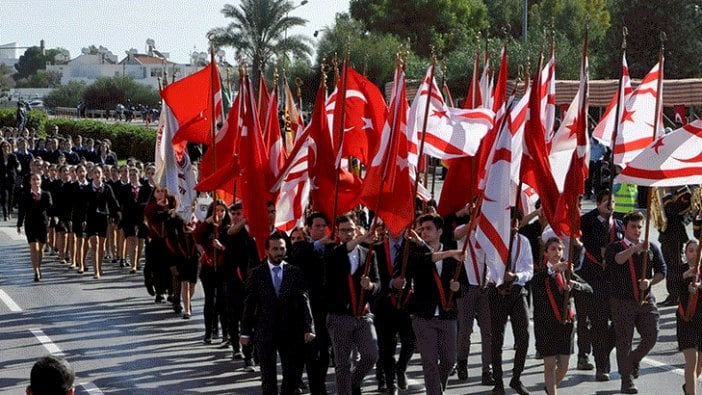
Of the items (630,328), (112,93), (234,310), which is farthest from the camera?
(112,93)

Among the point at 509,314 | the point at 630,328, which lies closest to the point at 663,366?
the point at 630,328

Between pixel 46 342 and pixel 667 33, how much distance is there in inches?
1650

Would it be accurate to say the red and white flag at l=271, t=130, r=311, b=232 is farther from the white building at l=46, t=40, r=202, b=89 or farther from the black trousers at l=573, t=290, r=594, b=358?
the white building at l=46, t=40, r=202, b=89

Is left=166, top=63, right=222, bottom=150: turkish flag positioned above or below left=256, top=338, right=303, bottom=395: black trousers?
above

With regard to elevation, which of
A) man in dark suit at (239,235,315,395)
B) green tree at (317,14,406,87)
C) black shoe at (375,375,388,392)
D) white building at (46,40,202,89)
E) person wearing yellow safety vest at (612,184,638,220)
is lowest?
black shoe at (375,375,388,392)

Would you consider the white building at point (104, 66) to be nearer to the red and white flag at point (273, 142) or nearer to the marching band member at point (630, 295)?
the red and white flag at point (273, 142)

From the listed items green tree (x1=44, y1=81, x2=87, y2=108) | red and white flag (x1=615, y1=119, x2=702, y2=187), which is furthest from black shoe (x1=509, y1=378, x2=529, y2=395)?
green tree (x1=44, y1=81, x2=87, y2=108)

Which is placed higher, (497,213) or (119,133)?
(119,133)

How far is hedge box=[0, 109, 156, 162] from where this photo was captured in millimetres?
45250

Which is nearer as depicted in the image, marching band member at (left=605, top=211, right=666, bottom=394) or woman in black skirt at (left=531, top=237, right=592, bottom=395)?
woman in black skirt at (left=531, top=237, right=592, bottom=395)

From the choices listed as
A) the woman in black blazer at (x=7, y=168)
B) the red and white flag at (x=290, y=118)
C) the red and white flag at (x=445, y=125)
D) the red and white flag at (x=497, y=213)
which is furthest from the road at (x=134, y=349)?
the woman in black blazer at (x=7, y=168)

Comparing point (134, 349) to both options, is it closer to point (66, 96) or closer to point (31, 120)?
point (31, 120)

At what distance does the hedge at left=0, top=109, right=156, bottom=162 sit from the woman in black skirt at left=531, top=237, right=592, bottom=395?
32.8 m

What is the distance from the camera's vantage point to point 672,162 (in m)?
12.3
